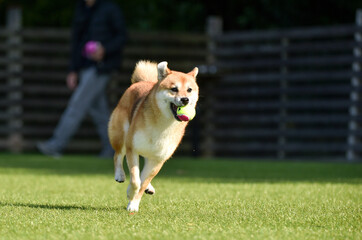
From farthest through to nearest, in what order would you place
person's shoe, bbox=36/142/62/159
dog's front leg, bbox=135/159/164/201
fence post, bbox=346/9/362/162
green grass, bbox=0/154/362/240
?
1. fence post, bbox=346/9/362/162
2. person's shoe, bbox=36/142/62/159
3. dog's front leg, bbox=135/159/164/201
4. green grass, bbox=0/154/362/240

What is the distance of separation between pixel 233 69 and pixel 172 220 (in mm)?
8102

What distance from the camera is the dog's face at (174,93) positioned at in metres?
4.47

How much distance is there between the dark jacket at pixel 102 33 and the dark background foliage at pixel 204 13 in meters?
3.91

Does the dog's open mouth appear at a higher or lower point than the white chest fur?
higher

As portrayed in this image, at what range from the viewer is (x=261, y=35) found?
456 inches

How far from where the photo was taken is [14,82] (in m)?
12.0

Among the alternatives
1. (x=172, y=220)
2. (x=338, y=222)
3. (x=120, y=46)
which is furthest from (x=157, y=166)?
(x=120, y=46)

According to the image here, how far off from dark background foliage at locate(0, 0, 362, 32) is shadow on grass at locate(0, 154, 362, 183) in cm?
450

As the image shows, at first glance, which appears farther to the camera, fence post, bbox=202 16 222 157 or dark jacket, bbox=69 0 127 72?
fence post, bbox=202 16 222 157

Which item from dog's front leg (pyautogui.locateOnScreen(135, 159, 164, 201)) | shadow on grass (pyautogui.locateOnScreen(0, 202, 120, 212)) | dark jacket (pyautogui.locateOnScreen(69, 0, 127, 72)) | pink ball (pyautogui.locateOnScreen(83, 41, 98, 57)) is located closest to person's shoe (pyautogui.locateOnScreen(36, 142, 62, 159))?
dark jacket (pyautogui.locateOnScreen(69, 0, 127, 72))

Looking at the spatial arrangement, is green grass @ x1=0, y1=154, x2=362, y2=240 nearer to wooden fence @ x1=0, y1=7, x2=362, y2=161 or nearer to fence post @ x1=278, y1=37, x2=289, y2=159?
fence post @ x1=278, y1=37, x2=289, y2=159

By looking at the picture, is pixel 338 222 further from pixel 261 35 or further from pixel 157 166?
pixel 261 35

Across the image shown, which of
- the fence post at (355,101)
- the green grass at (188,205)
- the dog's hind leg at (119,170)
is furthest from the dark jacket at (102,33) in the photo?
the dog's hind leg at (119,170)

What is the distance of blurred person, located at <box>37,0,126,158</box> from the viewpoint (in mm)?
9961
